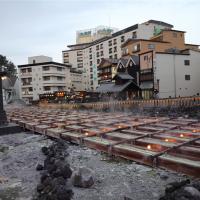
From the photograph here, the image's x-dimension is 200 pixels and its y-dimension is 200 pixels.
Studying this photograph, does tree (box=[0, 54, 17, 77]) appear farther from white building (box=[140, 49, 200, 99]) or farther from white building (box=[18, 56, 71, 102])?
white building (box=[140, 49, 200, 99])

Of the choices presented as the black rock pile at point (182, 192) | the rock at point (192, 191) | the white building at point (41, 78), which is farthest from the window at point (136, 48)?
the rock at point (192, 191)

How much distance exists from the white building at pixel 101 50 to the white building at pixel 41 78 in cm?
1180

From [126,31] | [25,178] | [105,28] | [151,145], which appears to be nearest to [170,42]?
[126,31]

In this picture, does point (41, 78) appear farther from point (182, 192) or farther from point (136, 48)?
point (182, 192)

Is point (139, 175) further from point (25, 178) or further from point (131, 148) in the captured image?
point (25, 178)

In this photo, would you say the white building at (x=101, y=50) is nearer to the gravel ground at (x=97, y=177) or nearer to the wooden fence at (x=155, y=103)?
the wooden fence at (x=155, y=103)

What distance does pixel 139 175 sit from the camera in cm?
547

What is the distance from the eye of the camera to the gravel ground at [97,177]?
462 cm

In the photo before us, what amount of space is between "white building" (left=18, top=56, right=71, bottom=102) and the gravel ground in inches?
2241

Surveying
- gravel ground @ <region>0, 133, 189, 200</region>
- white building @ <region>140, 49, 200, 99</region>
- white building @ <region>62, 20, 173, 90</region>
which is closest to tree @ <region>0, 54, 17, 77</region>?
white building @ <region>62, 20, 173, 90</region>

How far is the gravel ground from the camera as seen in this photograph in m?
4.62

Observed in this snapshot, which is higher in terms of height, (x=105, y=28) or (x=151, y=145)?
(x=105, y=28)

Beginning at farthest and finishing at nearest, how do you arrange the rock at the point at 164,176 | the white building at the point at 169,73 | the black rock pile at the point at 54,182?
the white building at the point at 169,73 < the rock at the point at 164,176 < the black rock pile at the point at 54,182

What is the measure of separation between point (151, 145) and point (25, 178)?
12.3 ft
